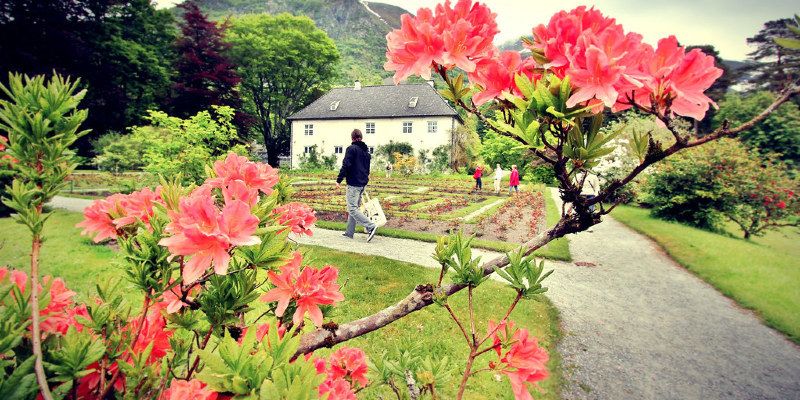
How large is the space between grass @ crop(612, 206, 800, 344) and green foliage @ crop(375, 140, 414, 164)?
23583 mm

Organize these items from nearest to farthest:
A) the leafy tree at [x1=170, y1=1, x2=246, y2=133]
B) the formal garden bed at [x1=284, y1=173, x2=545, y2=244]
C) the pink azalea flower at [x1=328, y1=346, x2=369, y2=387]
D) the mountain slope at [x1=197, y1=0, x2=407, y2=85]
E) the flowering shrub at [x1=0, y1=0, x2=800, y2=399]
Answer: the flowering shrub at [x1=0, y1=0, x2=800, y2=399] → the pink azalea flower at [x1=328, y1=346, x2=369, y2=387] → the formal garden bed at [x1=284, y1=173, x2=545, y2=244] → the leafy tree at [x1=170, y1=1, x2=246, y2=133] → the mountain slope at [x1=197, y1=0, x2=407, y2=85]

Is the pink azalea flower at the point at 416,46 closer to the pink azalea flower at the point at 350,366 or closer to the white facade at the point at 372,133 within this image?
the pink azalea flower at the point at 350,366

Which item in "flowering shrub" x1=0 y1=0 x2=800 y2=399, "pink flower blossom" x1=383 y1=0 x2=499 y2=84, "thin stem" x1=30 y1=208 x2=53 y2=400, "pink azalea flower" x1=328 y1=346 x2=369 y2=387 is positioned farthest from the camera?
"pink azalea flower" x1=328 y1=346 x2=369 y2=387

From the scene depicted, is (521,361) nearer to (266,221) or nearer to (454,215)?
(266,221)

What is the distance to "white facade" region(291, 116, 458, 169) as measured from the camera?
31.2 metres

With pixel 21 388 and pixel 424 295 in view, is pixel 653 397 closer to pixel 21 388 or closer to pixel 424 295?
pixel 424 295

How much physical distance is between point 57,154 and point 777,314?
8.05 meters

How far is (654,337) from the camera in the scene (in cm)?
408

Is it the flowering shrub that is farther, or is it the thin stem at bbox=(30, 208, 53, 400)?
the flowering shrub

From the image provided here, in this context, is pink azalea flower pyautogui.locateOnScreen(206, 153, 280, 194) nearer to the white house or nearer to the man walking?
the man walking

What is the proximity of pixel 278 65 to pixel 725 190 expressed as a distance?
35.1 metres

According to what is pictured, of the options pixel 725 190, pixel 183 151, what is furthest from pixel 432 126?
pixel 183 151

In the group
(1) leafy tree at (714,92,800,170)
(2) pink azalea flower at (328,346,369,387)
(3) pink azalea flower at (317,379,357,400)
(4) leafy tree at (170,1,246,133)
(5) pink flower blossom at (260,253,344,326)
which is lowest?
(2) pink azalea flower at (328,346,369,387)

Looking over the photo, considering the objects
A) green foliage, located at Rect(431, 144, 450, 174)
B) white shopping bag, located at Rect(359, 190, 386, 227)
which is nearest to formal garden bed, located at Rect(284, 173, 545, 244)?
white shopping bag, located at Rect(359, 190, 386, 227)
